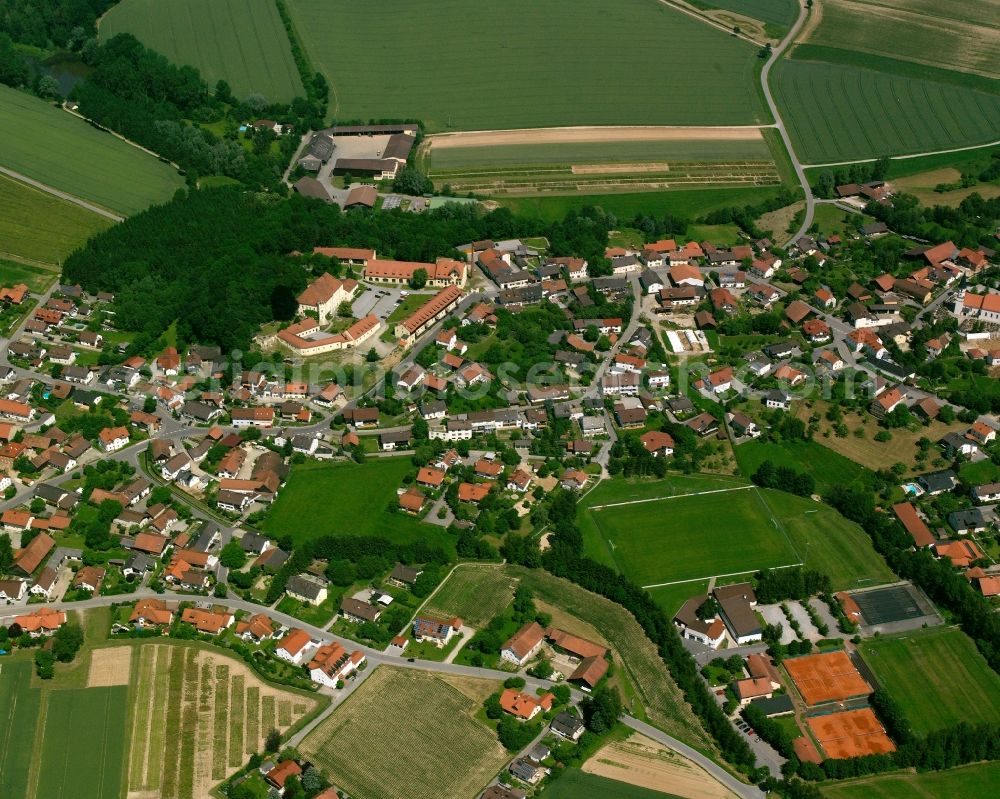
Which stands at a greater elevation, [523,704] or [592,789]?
[523,704]

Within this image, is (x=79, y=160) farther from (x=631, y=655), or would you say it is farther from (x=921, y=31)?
(x=921, y=31)

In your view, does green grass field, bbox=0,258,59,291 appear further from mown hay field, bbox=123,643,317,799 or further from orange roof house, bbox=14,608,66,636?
mown hay field, bbox=123,643,317,799

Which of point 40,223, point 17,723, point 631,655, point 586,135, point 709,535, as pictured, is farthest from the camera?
point 586,135

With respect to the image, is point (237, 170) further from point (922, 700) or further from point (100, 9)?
point (922, 700)

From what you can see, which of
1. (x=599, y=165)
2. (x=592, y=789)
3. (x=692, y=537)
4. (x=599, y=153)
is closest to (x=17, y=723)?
(x=592, y=789)

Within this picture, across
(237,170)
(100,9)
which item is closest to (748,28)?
(237,170)

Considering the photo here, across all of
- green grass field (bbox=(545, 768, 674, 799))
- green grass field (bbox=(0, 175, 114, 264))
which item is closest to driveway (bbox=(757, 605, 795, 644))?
green grass field (bbox=(545, 768, 674, 799))

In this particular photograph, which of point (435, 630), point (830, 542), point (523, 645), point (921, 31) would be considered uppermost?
point (921, 31)
